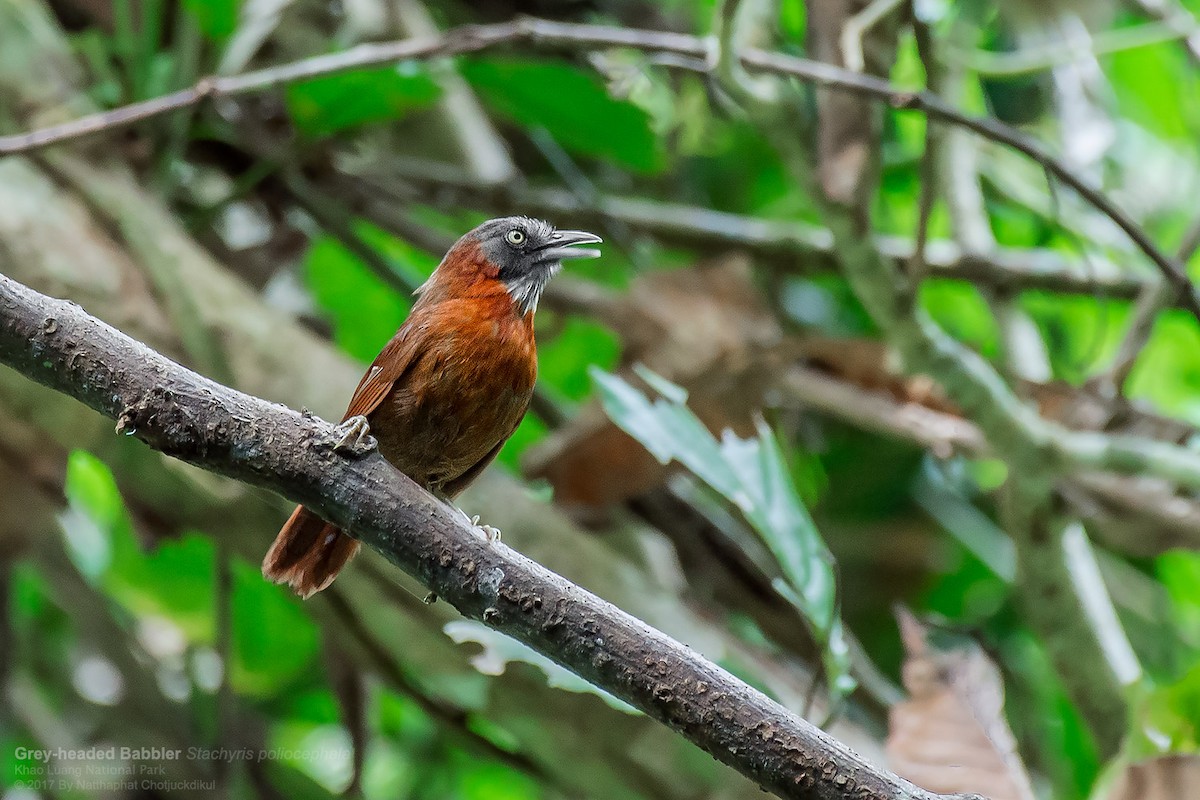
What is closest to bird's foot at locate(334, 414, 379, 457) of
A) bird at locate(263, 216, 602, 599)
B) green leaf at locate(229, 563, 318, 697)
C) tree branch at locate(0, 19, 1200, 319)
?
bird at locate(263, 216, 602, 599)

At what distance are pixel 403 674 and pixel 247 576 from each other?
103 cm

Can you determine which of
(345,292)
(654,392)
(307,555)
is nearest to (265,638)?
(345,292)

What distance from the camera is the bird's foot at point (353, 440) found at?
1.73 meters

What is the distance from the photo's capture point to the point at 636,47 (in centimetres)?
314

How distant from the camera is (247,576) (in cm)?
429

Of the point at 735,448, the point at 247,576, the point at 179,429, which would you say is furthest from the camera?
the point at 247,576

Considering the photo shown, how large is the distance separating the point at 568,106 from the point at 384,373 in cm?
180

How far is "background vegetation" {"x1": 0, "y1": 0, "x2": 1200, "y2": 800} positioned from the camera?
310 cm

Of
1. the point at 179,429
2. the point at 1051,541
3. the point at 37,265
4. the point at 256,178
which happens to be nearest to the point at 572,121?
the point at 256,178

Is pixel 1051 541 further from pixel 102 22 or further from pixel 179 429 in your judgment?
pixel 102 22

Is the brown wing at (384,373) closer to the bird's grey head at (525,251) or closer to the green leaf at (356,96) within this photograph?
the bird's grey head at (525,251)

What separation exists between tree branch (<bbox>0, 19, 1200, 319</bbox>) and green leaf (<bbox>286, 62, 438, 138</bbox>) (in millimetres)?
433

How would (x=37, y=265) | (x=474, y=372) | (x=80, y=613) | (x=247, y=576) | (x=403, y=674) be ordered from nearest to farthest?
1. (x=474, y=372)
2. (x=37, y=265)
3. (x=403, y=674)
4. (x=80, y=613)
5. (x=247, y=576)

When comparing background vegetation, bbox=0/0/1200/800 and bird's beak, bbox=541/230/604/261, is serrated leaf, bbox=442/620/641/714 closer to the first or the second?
background vegetation, bbox=0/0/1200/800
